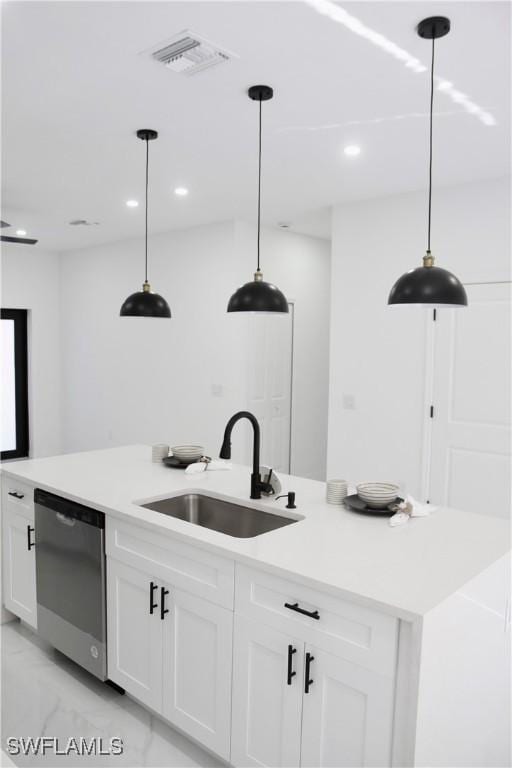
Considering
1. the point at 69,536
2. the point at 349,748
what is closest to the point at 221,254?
the point at 69,536

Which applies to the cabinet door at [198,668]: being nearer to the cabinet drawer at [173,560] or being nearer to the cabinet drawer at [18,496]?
the cabinet drawer at [173,560]

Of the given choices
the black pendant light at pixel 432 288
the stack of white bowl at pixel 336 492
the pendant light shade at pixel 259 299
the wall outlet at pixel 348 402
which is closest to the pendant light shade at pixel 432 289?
the black pendant light at pixel 432 288

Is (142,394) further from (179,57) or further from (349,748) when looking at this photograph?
(349,748)

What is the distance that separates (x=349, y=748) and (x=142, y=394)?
508 cm

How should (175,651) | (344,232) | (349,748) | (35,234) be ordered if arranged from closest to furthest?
(349,748)
(175,651)
(344,232)
(35,234)

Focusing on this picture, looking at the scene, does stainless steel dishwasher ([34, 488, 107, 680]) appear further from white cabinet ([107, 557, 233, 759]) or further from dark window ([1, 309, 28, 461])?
dark window ([1, 309, 28, 461])

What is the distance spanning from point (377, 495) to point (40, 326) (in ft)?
20.2

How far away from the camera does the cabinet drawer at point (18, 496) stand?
299 centimetres

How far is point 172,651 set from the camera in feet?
7.34

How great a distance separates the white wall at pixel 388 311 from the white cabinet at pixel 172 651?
2.61 m

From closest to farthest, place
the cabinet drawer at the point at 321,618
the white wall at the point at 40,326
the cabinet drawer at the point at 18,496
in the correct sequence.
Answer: the cabinet drawer at the point at 321,618 → the cabinet drawer at the point at 18,496 → the white wall at the point at 40,326

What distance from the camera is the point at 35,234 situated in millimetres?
6309

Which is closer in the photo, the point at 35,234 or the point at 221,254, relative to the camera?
the point at 221,254

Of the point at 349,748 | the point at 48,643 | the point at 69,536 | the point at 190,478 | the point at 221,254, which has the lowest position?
the point at 48,643
